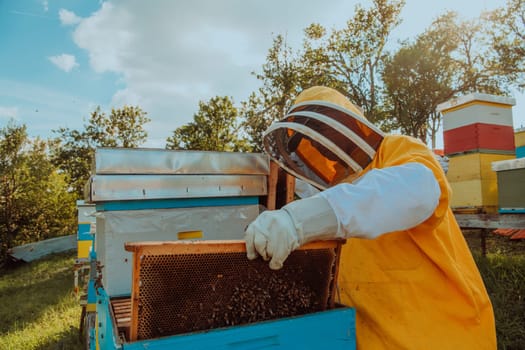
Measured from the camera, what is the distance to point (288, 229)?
114 centimetres

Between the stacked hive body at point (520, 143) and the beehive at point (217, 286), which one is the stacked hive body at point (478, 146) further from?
the beehive at point (217, 286)

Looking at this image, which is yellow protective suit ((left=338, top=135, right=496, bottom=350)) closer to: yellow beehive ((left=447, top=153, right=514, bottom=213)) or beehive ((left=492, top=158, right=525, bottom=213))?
beehive ((left=492, top=158, right=525, bottom=213))

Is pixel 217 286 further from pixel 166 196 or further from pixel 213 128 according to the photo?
pixel 213 128

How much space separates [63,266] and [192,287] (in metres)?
14.1

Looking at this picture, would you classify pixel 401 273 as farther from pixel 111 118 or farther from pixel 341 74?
pixel 111 118

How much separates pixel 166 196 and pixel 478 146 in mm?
4522

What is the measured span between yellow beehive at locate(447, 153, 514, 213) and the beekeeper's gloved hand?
442 centimetres

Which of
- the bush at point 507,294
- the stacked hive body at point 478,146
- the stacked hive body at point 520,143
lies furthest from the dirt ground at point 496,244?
the stacked hive body at point 520,143

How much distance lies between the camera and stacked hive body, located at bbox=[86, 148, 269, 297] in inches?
69.6

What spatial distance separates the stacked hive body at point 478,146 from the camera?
16.0 ft

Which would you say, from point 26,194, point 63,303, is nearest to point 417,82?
point 63,303

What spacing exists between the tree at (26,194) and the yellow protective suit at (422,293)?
59.9ft

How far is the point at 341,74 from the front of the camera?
52.7 ft

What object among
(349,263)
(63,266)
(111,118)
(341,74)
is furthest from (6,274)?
(349,263)
